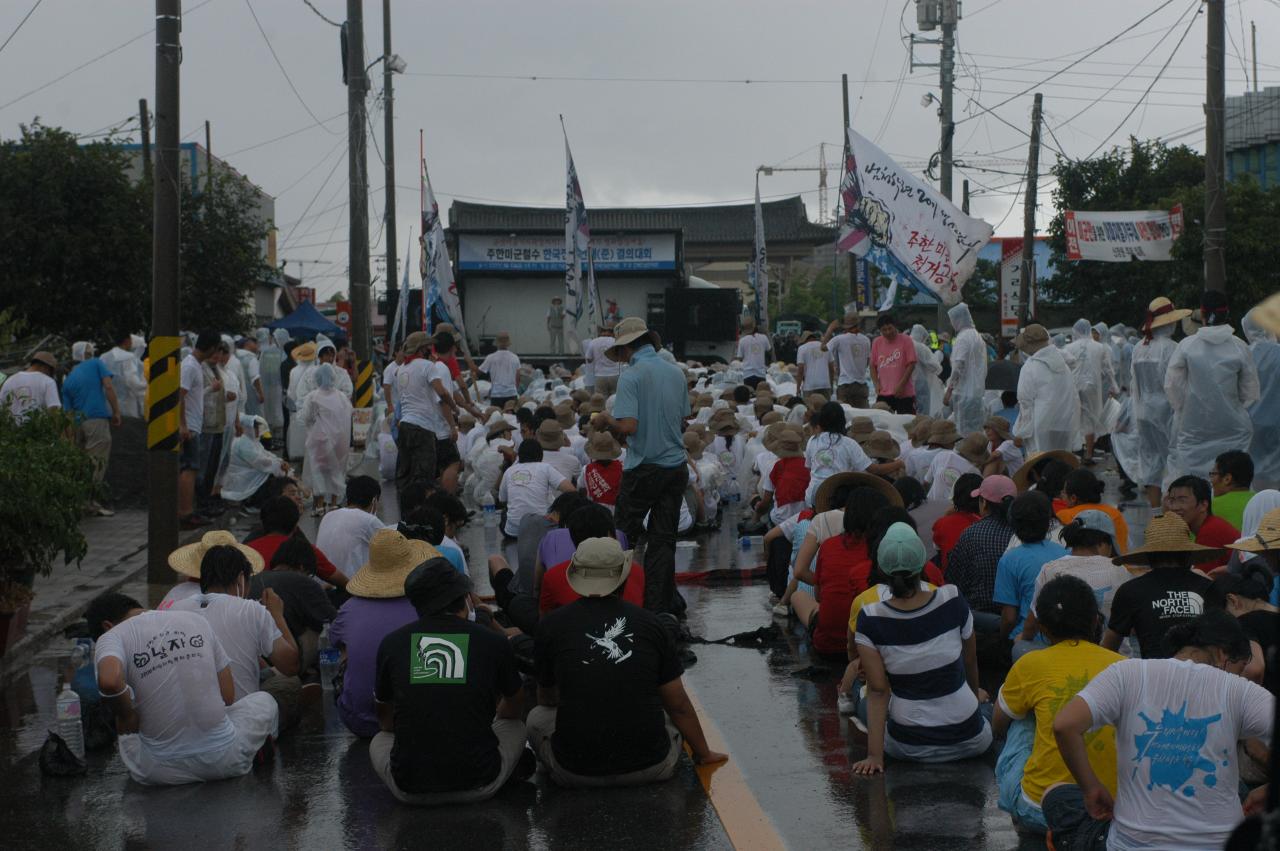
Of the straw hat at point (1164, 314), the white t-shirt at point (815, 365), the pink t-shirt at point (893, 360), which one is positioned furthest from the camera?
the white t-shirt at point (815, 365)

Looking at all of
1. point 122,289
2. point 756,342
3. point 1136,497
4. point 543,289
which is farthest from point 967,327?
point 543,289

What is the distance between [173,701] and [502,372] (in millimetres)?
15638

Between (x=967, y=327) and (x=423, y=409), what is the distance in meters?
6.42

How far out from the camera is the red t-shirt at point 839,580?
29.2 ft

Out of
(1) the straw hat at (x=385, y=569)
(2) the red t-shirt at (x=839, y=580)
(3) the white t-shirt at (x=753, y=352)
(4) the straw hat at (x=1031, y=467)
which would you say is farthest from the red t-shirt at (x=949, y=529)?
(3) the white t-shirt at (x=753, y=352)

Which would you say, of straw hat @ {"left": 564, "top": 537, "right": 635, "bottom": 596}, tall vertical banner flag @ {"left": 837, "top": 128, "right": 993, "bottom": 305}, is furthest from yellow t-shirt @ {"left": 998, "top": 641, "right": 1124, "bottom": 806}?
tall vertical banner flag @ {"left": 837, "top": 128, "right": 993, "bottom": 305}

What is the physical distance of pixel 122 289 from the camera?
2664 cm

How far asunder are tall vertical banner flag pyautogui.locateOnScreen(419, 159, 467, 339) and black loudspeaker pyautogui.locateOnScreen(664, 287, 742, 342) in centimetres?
1158

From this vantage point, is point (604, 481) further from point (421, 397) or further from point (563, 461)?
point (421, 397)

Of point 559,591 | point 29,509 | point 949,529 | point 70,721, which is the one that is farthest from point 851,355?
point 70,721

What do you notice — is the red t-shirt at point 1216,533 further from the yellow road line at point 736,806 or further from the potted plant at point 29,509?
the potted plant at point 29,509

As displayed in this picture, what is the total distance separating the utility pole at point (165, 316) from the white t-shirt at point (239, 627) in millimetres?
5717

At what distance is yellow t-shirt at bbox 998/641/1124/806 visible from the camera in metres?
5.74

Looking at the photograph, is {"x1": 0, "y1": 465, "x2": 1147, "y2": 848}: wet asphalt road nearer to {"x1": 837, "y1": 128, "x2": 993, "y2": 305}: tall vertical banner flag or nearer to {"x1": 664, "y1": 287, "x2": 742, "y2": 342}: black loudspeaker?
{"x1": 837, "y1": 128, "x2": 993, "y2": 305}: tall vertical banner flag
